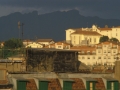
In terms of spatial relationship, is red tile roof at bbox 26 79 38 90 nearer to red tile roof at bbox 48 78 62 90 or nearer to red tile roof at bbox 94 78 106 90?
red tile roof at bbox 48 78 62 90

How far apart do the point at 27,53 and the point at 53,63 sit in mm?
1992

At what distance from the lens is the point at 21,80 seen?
1836cm

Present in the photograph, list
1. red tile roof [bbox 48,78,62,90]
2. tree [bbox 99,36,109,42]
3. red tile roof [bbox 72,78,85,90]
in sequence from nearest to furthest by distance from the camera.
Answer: red tile roof [bbox 48,78,62,90]
red tile roof [bbox 72,78,85,90]
tree [bbox 99,36,109,42]

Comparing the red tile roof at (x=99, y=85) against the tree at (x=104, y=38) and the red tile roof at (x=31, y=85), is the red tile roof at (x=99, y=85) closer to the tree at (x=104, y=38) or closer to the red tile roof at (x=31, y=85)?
the red tile roof at (x=31, y=85)

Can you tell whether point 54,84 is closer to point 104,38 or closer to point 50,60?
point 50,60

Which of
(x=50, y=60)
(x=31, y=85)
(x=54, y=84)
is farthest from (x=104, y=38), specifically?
(x=31, y=85)

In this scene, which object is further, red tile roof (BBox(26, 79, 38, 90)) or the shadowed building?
the shadowed building

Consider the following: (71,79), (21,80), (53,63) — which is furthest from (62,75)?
(53,63)

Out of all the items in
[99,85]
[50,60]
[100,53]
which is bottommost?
[99,85]

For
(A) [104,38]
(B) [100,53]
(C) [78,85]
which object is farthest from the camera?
(A) [104,38]

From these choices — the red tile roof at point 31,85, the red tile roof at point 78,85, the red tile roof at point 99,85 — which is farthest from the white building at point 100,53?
the red tile roof at point 31,85

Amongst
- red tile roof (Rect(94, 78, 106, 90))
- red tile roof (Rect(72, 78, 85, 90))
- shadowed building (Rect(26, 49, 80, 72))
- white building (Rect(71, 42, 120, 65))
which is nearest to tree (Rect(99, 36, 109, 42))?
white building (Rect(71, 42, 120, 65))

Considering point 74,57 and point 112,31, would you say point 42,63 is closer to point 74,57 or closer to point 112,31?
point 74,57

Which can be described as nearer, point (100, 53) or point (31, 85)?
point (31, 85)
